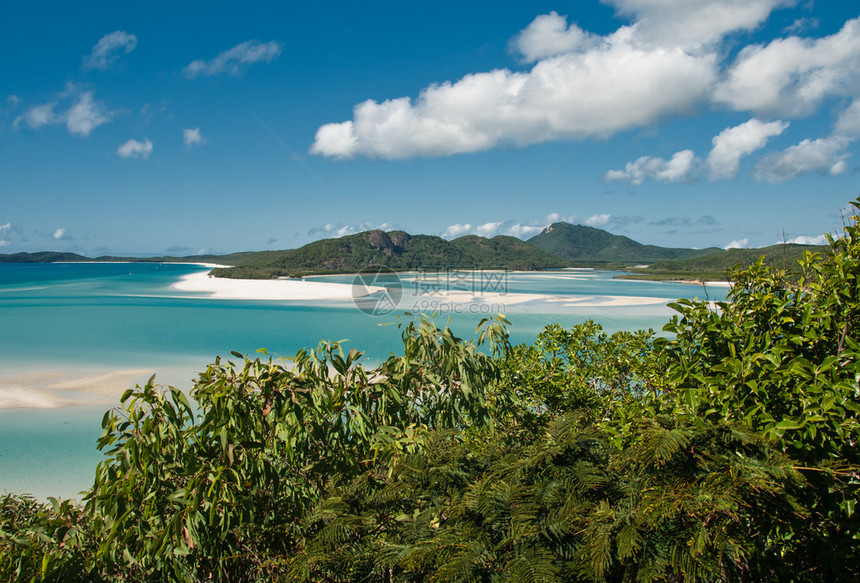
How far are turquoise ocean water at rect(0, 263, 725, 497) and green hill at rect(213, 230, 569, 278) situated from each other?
29.3 meters

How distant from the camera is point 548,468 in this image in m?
1.96

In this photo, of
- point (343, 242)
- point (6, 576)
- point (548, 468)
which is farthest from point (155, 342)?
point (343, 242)

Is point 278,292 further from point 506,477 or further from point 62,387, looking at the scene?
point 506,477

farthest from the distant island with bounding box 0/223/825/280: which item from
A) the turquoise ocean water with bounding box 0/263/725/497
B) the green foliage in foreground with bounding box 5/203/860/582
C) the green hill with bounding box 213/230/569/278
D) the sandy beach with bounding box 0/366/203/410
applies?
the green foliage in foreground with bounding box 5/203/860/582

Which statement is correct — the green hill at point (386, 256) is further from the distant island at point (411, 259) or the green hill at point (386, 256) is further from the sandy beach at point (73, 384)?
the sandy beach at point (73, 384)

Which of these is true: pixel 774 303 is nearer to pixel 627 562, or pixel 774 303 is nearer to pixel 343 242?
pixel 627 562

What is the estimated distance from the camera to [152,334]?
21.9 m

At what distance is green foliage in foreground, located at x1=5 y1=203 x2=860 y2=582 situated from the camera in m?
1.61

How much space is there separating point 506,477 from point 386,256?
9501 centimetres

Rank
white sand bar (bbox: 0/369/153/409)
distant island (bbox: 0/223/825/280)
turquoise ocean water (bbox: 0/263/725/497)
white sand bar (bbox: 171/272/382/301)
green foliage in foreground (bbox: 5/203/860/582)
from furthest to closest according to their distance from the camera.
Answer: distant island (bbox: 0/223/825/280) → white sand bar (bbox: 171/272/382/301) → white sand bar (bbox: 0/369/153/409) → turquoise ocean water (bbox: 0/263/725/497) → green foliage in foreground (bbox: 5/203/860/582)

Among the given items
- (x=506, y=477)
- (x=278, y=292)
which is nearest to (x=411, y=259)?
A: (x=278, y=292)

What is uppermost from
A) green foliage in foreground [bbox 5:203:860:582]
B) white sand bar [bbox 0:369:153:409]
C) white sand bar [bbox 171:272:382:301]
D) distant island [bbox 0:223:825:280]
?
distant island [bbox 0:223:825:280]

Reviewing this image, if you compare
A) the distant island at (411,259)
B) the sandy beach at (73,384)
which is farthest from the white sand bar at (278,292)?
the sandy beach at (73,384)

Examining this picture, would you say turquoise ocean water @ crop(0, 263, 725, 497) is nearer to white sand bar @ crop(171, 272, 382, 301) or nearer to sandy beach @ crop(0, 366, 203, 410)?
sandy beach @ crop(0, 366, 203, 410)
